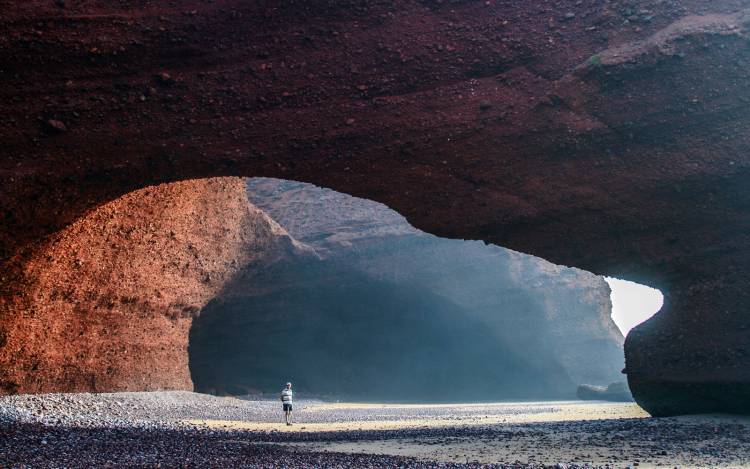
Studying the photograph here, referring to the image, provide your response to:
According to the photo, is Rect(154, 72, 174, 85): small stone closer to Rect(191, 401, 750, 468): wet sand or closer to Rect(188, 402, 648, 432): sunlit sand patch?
Rect(191, 401, 750, 468): wet sand

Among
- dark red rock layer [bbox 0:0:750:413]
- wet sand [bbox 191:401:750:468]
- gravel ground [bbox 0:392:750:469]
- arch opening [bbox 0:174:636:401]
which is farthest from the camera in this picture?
arch opening [bbox 0:174:636:401]

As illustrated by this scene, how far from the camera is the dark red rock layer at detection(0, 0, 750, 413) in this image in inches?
405

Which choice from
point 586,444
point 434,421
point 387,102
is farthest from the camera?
point 434,421

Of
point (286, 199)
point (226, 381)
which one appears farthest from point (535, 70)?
point (226, 381)

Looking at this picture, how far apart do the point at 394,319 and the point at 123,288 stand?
84.1 ft

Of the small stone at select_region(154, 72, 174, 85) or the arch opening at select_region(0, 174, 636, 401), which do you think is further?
the arch opening at select_region(0, 174, 636, 401)

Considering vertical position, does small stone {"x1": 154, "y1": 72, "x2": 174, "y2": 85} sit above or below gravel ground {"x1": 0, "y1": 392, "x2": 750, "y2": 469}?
above

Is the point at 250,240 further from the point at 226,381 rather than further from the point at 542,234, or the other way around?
the point at 542,234

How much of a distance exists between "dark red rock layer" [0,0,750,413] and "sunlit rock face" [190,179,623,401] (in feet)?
75.3

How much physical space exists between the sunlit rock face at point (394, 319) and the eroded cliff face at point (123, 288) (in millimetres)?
8645

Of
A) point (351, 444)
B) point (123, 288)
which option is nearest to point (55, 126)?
point (351, 444)

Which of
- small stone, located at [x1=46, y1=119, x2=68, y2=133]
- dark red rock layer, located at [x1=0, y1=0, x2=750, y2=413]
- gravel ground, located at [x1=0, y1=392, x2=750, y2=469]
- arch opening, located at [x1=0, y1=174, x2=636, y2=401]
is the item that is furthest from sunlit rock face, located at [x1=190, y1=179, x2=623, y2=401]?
small stone, located at [x1=46, y1=119, x2=68, y2=133]

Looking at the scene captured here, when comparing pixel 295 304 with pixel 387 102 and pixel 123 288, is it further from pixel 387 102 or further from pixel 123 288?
pixel 387 102

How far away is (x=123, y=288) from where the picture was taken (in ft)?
63.3
